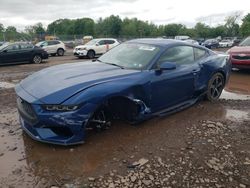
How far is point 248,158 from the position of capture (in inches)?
153

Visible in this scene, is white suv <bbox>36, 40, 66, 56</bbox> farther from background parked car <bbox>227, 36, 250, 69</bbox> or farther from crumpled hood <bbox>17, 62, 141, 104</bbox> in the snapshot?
crumpled hood <bbox>17, 62, 141, 104</bbox>

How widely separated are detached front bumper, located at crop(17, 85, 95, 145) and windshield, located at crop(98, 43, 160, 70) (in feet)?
4.68

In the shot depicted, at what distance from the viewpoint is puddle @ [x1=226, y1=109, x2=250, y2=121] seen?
5540 mm

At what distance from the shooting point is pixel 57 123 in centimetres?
373

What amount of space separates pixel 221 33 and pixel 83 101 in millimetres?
97910

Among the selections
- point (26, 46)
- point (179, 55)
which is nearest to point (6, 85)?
point (179, 55)

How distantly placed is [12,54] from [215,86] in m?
13.1

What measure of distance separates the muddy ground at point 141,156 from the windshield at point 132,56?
106 cm

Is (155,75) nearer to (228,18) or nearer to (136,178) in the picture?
(136,178)

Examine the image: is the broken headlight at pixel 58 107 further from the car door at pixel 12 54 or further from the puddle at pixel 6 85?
the car door at pixel 12 54

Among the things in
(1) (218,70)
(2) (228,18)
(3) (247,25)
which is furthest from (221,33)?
(1) (218,70)

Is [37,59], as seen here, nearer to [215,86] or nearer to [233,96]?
[233,96]

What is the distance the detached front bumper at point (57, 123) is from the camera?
3.71 meters

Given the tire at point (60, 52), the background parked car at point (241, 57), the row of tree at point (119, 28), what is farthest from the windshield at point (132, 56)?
the row of tree at point (119, 28)
